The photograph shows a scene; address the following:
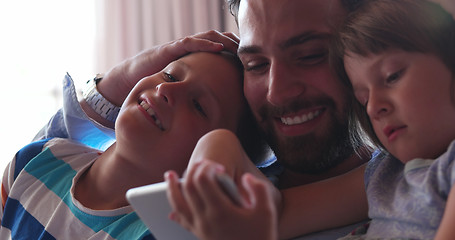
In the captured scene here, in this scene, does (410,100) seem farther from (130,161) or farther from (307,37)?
(130,161)

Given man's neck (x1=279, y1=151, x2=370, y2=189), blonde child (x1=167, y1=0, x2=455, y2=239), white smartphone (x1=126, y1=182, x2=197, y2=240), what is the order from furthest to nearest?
man's neck (x1=279, y1=151, x2=370, y2=189), blonde child (x1=167, y1=0, x2=455, y2=239), white smartphone (x1=126, y1=182, x2=197, y2=240)

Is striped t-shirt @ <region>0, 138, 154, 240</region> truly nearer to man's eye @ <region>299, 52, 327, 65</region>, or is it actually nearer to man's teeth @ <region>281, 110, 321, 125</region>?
man's teeth @ <region>281, 110, 321, 125</region>

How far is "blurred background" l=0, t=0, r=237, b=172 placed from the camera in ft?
10.3

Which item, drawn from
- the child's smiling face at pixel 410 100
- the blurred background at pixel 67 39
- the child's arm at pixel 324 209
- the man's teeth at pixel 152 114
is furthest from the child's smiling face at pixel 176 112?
the blurred background at pixel 67 39

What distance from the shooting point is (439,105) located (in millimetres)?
850

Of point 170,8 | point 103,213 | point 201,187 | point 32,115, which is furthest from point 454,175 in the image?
point 32,115

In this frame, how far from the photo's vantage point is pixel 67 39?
3.14 metres

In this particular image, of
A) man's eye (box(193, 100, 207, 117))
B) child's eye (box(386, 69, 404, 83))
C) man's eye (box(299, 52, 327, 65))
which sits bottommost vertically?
man's eye (box(193, 100, 207, 117))

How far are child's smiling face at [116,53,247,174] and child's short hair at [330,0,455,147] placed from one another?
14.0 inches

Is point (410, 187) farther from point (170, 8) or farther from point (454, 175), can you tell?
point (170, 8)

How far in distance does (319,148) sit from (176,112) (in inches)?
13.9

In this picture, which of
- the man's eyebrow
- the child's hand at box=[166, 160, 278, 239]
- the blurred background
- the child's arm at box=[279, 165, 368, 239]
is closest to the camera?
the child's hand at box=[166, 160, 278, 239]

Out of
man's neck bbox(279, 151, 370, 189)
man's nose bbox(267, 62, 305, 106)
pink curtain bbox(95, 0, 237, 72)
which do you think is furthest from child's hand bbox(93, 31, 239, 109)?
pink curtain bbox(95, 0, 237, 72)

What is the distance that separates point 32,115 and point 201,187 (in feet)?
9.25
